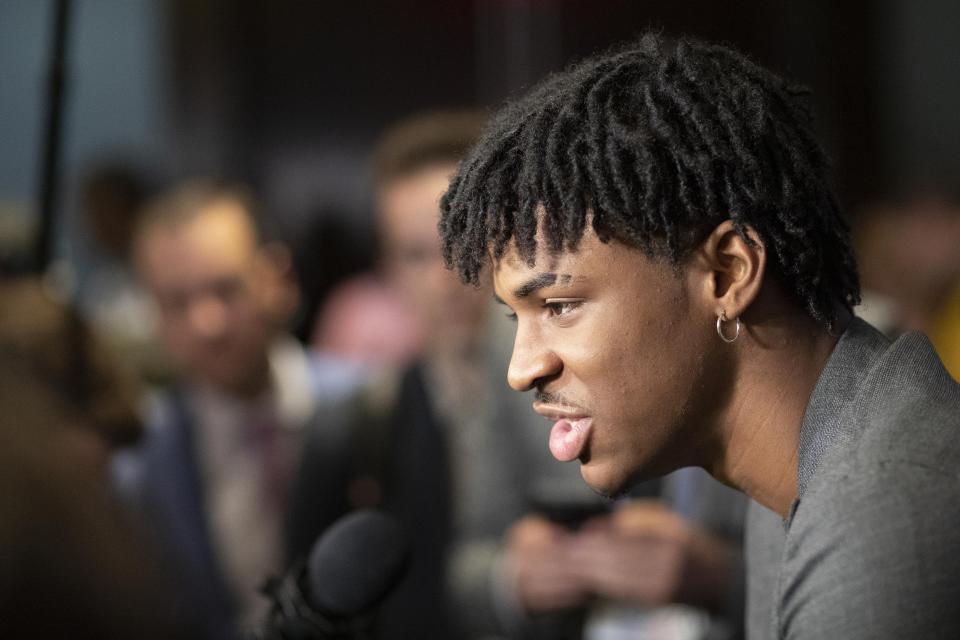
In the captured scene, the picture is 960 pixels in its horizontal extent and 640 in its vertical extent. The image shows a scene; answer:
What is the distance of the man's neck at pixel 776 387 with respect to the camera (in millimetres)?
1673

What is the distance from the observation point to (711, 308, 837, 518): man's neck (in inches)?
65.9

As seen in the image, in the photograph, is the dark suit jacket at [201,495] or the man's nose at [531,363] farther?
the dark suit jacket at [201,495]

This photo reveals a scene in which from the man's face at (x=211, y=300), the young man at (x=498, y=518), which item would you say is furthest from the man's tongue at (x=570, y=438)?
the man's face at (x=211, y=300)

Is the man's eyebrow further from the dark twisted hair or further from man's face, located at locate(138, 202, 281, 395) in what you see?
man's face, located at locate(138, 202, 281, 395)

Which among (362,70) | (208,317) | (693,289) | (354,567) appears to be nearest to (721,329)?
(693,289)

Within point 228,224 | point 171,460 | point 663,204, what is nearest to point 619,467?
point 663,204

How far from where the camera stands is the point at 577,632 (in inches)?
109

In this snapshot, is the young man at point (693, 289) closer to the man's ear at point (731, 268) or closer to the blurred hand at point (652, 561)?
the man's ear at point (731, 268)

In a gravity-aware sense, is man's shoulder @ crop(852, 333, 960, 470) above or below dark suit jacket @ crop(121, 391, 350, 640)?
above

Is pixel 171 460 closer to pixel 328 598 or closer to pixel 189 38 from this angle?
pixel 328 598

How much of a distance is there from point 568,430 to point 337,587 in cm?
51

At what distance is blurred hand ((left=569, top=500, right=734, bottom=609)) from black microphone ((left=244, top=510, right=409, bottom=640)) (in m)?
0.79

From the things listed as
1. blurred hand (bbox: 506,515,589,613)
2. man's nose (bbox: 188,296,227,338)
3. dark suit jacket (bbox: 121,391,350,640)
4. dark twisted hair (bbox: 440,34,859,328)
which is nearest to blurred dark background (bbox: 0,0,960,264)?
man's nose (bbox: 188,296,227,338)

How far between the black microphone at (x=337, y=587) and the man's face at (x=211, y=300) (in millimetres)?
1637
